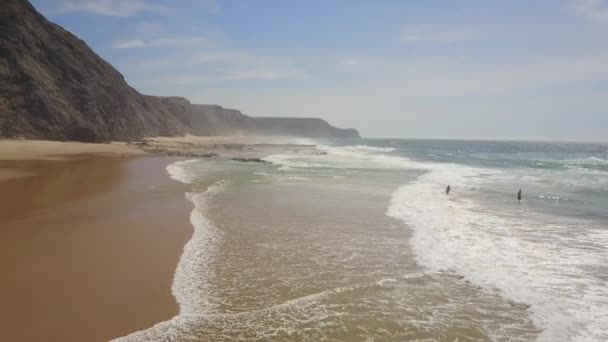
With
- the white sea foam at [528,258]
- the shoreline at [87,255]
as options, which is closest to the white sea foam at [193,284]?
the shoreline at [87,255]

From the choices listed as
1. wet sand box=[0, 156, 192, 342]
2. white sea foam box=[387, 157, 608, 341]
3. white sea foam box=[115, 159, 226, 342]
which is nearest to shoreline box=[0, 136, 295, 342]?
wet sand box=[0, 156, 192, 342]

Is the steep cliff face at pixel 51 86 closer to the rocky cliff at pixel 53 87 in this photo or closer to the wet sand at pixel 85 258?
the rocky cliff at pixel 53 87

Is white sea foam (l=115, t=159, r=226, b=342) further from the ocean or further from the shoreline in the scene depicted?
the shoreline

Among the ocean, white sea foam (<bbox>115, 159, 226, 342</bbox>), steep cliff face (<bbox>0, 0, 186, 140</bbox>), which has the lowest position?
white sea foam (<bbox>115, 159, 226, 342</bbox>)

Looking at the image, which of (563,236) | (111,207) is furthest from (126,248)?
(563,236)

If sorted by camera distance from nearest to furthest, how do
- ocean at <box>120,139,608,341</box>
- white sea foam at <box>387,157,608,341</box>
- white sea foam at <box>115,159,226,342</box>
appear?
white sea foam at <box>115,159,226,342</box> < ocean at <box>120,139,608,341</box> < white sea foam at <box>387,157,608,341</box>

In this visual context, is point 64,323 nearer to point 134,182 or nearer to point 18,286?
point 18,286
